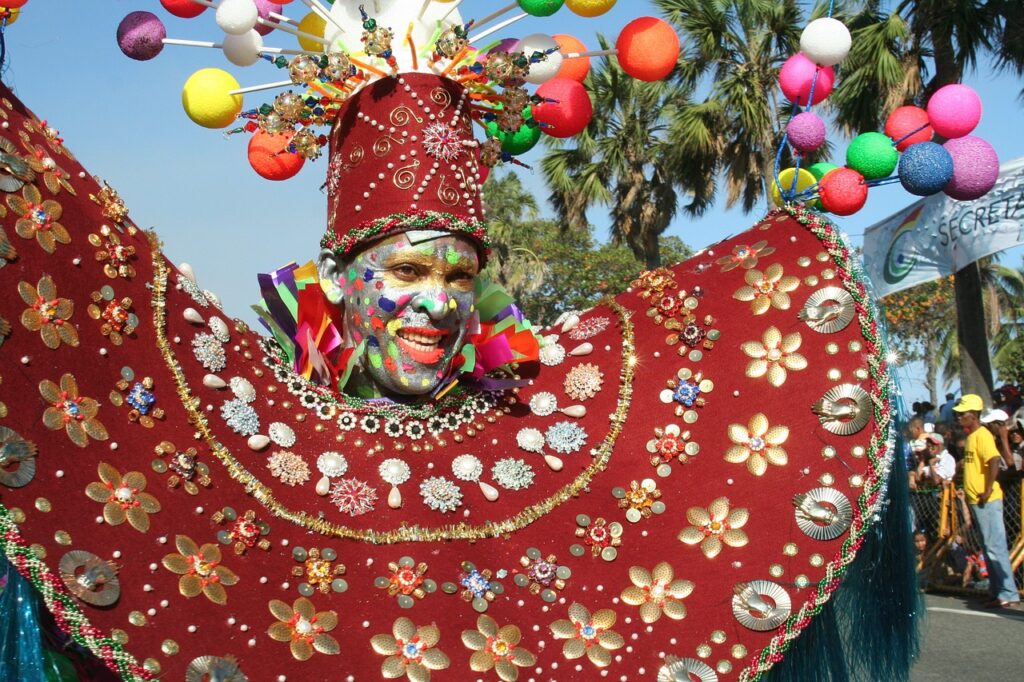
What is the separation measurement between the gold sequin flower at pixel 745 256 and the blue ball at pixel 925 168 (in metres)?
0.52

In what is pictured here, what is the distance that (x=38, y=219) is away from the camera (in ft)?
9.49

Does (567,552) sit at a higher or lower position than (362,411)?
lower

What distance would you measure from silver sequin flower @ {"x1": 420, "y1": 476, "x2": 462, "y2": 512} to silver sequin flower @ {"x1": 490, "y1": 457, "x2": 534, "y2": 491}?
148mm

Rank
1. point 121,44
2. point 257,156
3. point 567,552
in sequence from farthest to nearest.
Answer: point 257,156, point 121,44, point 567,552

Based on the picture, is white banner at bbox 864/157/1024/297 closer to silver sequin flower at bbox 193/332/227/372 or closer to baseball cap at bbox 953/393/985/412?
baseball cap at bbox 953/393/985/412

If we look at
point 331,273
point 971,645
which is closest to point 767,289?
point 331,273

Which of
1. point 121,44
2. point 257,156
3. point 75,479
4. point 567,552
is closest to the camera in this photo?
point 75,479

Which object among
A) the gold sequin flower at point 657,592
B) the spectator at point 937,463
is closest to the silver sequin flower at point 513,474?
the gold sequin flower at point 657,592

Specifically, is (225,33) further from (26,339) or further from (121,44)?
(26,339)

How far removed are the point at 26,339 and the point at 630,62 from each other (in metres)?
2.15

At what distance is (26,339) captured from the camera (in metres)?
2.75

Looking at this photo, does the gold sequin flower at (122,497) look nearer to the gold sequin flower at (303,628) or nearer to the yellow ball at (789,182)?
the gold sequin flower at (303,628)

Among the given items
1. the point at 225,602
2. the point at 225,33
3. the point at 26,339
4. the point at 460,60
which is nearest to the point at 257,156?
the point at 225,33

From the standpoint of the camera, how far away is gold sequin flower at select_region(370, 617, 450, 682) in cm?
301
